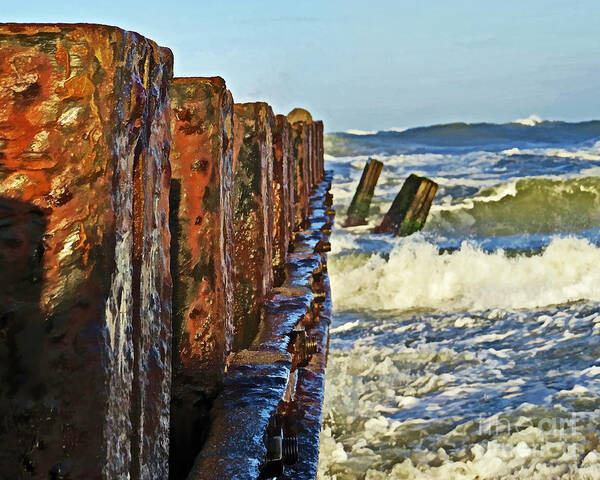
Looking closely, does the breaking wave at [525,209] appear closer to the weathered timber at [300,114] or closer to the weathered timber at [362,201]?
the weathered timber at [362,201]

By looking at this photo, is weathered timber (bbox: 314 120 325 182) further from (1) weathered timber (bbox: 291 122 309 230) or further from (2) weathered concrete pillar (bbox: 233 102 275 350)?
(2) weathered concrete pillar (bbox: 233 102 275 350)

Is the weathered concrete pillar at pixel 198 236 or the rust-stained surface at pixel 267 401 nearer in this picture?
the rust-stained surface at pixel 267 401

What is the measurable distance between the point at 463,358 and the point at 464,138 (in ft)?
175

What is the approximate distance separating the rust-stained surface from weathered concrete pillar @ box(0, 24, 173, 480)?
0.37m

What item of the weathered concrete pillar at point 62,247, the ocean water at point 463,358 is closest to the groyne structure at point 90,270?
the weathered concrete pillar at point 62,247

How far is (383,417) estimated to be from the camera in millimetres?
5895

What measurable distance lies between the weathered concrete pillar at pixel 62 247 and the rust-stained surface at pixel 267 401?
368 millimetres

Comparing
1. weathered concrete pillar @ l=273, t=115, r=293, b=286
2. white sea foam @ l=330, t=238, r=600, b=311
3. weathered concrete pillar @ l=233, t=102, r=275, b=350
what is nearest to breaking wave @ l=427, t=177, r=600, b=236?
white sea foam @ l=330, t=238, r=600, b=311

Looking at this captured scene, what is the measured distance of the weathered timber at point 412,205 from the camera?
17.0m

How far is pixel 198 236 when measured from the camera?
6.42 feet

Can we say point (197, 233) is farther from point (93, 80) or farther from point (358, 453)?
point (358, 453)

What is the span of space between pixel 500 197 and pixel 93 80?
25024mm

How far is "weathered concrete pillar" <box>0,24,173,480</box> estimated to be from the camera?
1.00 metres

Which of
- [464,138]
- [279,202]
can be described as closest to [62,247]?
[279,202]
